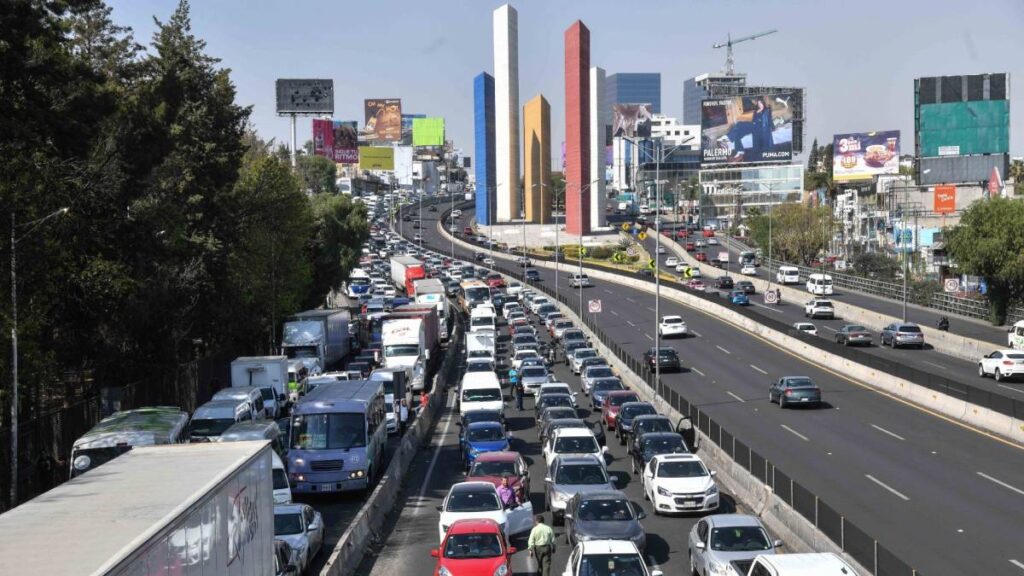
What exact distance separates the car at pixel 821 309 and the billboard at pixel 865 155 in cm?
7684

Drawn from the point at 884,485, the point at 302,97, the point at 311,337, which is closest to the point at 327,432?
the point at 884,485

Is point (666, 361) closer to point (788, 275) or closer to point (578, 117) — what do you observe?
point (788, 275)

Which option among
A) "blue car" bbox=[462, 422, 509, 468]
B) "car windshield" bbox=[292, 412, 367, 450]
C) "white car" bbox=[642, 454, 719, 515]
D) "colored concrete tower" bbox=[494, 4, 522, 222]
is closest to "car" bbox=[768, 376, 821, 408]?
"blue car" bbox=[462, 422, 509, 468]

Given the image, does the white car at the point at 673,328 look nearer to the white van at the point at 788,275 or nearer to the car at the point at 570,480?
the white van at the point at 788,275

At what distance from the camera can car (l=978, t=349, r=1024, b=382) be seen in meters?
44.0

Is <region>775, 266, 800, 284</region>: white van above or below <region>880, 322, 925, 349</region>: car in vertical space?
above

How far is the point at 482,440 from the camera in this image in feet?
96.4

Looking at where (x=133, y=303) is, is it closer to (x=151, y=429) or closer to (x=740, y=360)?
(x=151, y=429)

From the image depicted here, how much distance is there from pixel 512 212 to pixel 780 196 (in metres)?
52.6

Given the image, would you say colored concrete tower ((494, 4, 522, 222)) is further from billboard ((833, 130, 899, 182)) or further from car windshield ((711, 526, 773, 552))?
car windshield ((711, 526, 773, 552))

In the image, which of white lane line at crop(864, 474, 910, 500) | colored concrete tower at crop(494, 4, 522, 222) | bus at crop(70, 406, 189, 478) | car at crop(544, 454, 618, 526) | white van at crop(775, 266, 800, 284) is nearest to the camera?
car at crop(544, 454, 618, 526)

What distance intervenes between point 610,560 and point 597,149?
138494mm

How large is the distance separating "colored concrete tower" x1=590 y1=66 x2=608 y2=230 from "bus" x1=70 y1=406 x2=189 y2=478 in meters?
119

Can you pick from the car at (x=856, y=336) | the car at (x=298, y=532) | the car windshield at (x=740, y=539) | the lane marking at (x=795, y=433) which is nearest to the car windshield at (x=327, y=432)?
the car at (x=298, y=532)
